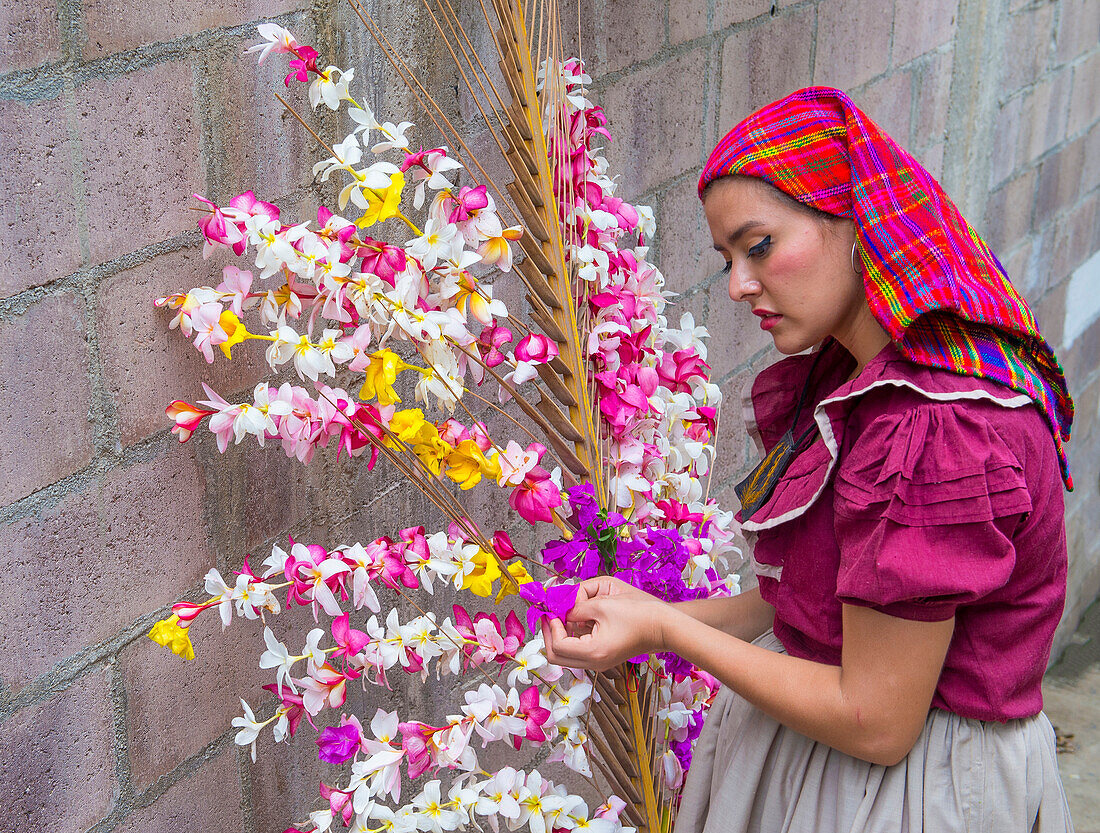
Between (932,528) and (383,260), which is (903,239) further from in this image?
(383,260)

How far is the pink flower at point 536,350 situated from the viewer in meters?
1.11

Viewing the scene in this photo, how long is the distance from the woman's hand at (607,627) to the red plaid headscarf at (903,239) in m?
0.37

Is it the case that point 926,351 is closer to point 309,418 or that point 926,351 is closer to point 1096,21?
point 309,418

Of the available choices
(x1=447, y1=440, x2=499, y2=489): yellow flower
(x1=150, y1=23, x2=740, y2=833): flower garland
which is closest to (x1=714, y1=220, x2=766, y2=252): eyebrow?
→ (x1=150, y1=23, x2=740, y2=833): flower garland

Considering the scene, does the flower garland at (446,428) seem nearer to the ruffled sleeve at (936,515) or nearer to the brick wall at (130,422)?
the brick wall at (130,422)

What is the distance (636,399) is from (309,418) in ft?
1.16

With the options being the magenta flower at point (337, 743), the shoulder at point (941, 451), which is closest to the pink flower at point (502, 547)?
the magenta flower at point (337, 743)

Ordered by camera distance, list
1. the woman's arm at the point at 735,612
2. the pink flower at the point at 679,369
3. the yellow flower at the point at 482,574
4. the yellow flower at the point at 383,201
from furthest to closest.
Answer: the woman's arm at the point at 735,612 < the pink flower at the point at 679,369 < the yellow flower at the point at 482,574 < the yellow flower at the point at 383,201

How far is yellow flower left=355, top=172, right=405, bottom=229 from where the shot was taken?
101 cm

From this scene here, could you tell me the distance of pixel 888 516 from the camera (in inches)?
41.1

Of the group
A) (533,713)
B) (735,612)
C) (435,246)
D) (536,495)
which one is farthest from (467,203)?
(735,612)

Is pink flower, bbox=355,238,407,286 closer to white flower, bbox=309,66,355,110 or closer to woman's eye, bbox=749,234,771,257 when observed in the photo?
white flower, bbox=309,66,355,110

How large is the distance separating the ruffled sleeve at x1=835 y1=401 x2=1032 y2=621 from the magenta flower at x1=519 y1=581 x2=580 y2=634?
0.27 metres

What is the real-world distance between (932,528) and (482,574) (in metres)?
0.43
